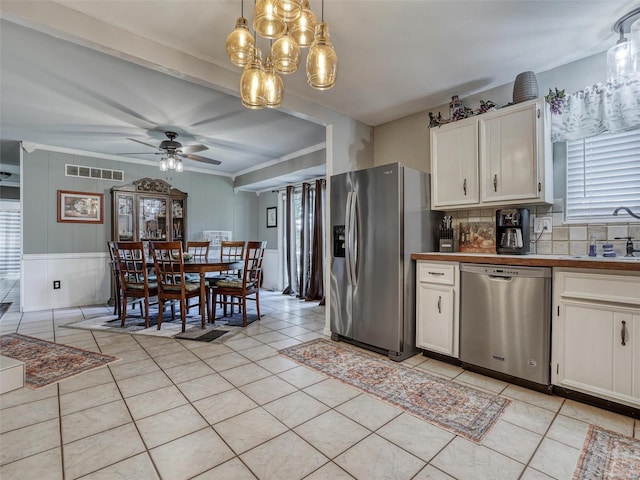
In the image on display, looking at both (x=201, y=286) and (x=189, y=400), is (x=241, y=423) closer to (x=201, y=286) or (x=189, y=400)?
(x=189, y=400)

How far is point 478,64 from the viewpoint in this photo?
2643 mm

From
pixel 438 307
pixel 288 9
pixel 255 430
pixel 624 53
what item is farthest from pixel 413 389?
pixel 624 53

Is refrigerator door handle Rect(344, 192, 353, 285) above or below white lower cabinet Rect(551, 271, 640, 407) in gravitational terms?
above

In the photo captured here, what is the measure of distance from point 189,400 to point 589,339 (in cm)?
256

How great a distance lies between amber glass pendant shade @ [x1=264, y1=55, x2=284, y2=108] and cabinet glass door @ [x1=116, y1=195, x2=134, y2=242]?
4382mm

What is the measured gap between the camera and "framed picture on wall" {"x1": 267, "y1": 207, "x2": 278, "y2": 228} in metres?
6.69

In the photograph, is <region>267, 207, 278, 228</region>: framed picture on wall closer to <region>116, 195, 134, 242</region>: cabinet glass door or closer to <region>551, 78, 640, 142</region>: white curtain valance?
<region>116, 195, 134, 242</region>: cabinet glass door

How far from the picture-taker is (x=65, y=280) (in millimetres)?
4965

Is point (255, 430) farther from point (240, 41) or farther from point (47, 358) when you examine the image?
point (47, 358)

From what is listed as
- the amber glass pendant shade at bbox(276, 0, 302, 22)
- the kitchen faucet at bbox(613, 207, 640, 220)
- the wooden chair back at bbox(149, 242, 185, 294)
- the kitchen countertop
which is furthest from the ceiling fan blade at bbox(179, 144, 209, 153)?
the kitchen faucet at bbox(613, 207, 640, 220)

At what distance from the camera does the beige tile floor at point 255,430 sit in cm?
144

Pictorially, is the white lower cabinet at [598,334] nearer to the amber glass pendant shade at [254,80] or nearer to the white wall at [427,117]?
the white wall at [427,117]

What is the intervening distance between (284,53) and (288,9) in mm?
256

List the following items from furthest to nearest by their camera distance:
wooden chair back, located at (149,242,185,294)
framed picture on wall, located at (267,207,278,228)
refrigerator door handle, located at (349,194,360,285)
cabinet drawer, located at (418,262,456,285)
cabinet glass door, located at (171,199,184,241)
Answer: framed picture on wall, located at (267,207,278,228)
cabinet glass door, located at (171,199,184,241)
wooden chair back, located at (149,242,185,294)
refrigerator door handle, located at (349,194,360,285)
cabinet drawer, located at (418,262,456,285)
